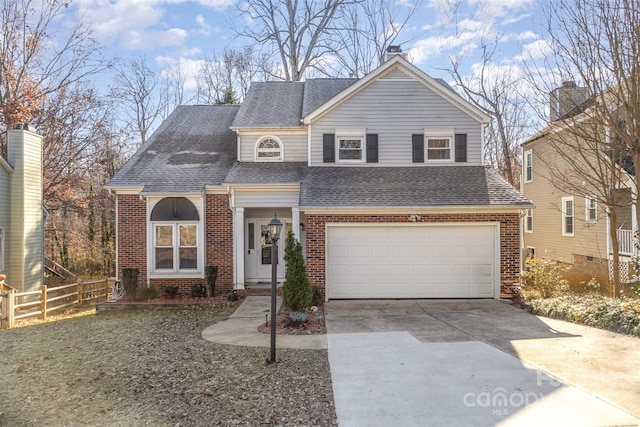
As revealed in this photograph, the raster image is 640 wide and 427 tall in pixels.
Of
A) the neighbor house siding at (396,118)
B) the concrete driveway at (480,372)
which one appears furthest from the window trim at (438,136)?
the concrete driveway at (480,372)

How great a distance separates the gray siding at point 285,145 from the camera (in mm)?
13703

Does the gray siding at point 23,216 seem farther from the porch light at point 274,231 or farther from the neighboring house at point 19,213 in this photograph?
the porch light at point 274,231

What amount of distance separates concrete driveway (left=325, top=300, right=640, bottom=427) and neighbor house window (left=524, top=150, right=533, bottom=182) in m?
13.7

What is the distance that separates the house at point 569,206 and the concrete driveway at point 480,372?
520 cm

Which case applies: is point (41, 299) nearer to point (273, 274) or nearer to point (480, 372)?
point (273, 274)

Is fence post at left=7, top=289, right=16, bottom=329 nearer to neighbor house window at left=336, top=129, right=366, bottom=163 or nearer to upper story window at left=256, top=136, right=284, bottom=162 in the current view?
upper story window at left=256, top=136, right=284, bottom=162

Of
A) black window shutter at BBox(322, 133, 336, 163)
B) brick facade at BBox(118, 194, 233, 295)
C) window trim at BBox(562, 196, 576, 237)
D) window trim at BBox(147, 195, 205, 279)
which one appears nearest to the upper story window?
black window shutter at BBox(322, 133, 336, 163)

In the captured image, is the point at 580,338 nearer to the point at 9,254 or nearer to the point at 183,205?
the point at 183,205

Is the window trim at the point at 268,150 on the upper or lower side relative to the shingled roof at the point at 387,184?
upper

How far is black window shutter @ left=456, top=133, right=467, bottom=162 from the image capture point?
13234mm

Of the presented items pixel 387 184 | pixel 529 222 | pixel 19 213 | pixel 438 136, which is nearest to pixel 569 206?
pixel 529 222

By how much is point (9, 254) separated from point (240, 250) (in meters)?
7.87

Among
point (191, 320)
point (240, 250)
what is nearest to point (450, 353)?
point (191, 320)

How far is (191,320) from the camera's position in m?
9.76
